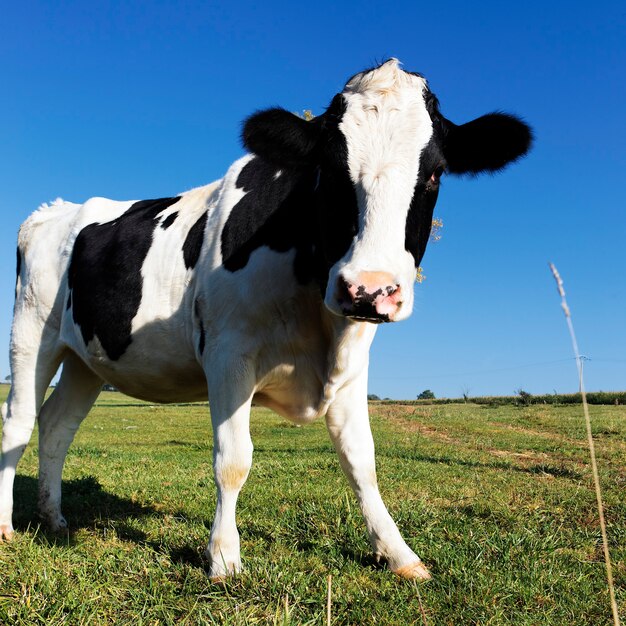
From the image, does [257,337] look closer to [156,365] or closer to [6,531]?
[156,365]

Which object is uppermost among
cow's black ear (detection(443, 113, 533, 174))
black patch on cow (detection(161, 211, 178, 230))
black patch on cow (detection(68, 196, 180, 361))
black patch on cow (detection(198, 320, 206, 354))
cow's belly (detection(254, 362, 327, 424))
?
cow's black ear (detection(443, 113, 533, 174))

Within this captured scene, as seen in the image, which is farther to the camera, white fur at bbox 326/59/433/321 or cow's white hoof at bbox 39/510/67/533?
cow's white hoof at bbox 39/510/67/533

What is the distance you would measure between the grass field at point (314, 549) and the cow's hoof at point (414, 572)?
0.34 ft

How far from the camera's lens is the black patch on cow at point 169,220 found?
5.56 m

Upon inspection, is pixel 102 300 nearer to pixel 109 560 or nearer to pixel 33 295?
pixel 33 295

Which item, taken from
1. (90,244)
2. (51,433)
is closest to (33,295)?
(90,244)

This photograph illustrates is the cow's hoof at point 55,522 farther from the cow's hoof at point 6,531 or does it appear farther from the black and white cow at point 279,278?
the cow's hoof at point 6,531

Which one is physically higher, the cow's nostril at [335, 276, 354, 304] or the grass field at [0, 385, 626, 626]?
the cow's nostril at [335, 276, 354, 304]

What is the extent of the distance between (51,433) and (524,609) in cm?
486

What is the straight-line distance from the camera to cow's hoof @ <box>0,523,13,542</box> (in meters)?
5.47

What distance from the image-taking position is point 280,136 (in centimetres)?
431

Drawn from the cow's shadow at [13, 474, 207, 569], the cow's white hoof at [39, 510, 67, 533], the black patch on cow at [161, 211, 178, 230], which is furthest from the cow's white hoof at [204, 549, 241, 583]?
the black patch on cow at [161, 211, 178, 230]

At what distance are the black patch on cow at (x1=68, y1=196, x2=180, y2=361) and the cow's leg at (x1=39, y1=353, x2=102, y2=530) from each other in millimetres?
1063

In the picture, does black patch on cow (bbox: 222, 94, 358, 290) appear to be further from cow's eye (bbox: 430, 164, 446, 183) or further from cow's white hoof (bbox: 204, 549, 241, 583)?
cow's white hoof (bbox: 204, 549, 241, 583)
